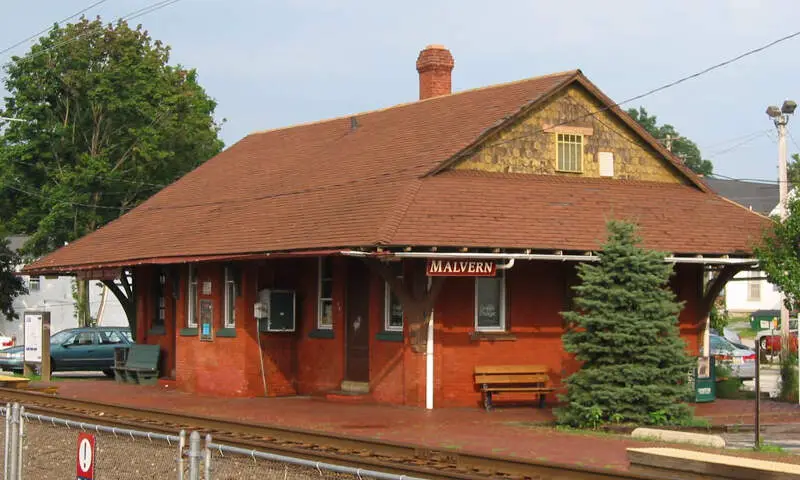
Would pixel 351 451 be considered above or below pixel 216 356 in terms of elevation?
below

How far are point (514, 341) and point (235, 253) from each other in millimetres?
5463

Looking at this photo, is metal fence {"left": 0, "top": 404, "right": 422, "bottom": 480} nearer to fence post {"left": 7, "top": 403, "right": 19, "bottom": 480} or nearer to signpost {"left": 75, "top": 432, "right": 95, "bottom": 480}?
fence post {"left": 7, "top": 403, "right": 19, "bottom": 480}

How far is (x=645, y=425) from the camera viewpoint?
17688mm

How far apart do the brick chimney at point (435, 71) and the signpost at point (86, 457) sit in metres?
20.1

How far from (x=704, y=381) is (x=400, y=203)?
6577 millimetres

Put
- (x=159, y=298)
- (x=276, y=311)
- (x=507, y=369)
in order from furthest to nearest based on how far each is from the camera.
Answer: (x=159, y=298), (x=276, y=311), (x=507, y=369)

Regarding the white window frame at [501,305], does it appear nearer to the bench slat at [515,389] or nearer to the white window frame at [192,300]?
the bench slat at [515,389]

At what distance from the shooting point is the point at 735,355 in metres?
33.7

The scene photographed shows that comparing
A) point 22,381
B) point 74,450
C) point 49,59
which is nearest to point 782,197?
point 22,381

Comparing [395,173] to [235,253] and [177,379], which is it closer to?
[235,253]

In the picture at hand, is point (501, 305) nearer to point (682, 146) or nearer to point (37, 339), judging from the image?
point (37, 339)

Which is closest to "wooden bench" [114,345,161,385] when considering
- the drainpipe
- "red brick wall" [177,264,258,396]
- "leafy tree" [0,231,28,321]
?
"red brick wall" [177,264,258,396]

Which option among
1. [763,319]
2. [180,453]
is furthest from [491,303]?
[763,319]

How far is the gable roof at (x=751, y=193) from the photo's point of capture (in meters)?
71.3
